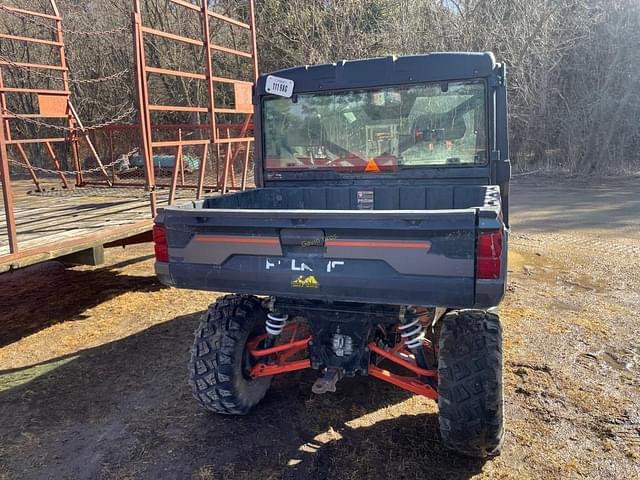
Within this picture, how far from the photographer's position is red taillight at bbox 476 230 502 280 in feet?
7.35

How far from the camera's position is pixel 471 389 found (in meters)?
2.59

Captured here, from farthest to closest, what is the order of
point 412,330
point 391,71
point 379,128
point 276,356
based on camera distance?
point 379,128 < point 391,71 < point 276,356 < point 412,330

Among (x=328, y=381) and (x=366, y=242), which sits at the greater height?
(x=366, y=242)

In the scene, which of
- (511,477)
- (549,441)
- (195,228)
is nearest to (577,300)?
(549,441)

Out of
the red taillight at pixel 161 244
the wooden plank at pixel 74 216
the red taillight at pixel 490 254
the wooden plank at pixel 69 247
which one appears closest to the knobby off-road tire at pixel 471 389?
the red taillight at pixel 490 254

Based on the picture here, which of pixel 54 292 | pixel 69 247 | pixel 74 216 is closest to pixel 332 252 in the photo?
pixel 69 247

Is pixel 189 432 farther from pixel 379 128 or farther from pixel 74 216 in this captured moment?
pixel 74 216

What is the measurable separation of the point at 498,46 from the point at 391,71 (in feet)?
39.9

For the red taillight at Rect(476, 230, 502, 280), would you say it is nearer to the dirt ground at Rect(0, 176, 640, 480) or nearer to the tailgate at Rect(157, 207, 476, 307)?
the tailgate at Rect(157, 207, 476, 307)

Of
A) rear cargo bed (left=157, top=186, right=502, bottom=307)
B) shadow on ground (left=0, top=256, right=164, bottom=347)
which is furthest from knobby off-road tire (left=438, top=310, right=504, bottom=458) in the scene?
shadow on ground (left=0, top=256, right=164, bottom=347)

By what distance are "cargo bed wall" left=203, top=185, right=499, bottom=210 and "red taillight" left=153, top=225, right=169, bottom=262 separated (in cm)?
69

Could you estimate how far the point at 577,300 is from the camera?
5156 millimetres

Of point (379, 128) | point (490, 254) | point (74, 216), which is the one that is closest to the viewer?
point (490, 254)

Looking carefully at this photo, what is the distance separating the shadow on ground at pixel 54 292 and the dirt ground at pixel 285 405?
0.10 feet
